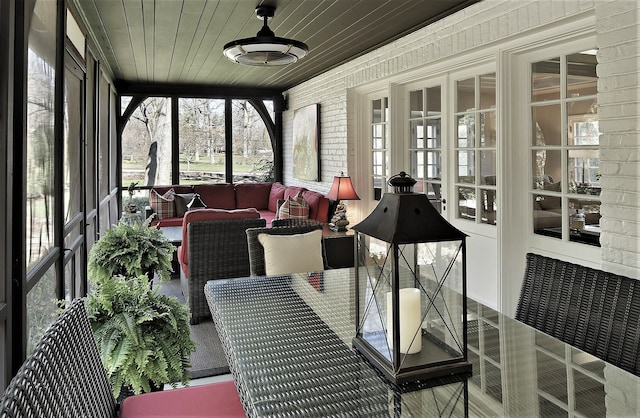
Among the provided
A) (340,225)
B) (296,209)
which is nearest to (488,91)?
(340,225)

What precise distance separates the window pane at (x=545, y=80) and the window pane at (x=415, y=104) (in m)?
1.43

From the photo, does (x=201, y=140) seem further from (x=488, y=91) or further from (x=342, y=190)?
(x=488, y=91)

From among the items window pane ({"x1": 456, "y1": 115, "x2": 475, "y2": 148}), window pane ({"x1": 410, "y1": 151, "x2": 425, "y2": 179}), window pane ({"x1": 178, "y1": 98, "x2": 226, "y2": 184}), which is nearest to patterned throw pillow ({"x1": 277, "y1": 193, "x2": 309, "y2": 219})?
window pane ({"x1": 410, "y1": 151, "x2": 425, "y2": 179})

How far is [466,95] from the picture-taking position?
3.92m

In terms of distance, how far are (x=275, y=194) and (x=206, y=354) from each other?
4.76 meters

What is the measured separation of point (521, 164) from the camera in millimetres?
3346

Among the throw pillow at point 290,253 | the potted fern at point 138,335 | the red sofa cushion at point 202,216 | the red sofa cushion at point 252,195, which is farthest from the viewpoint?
the red sofa cushion at point 252,195

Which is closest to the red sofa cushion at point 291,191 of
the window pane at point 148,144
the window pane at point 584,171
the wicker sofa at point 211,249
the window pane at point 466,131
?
the window pane at point 148,144

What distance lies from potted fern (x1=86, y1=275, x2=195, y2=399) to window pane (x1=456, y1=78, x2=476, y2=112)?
2.89 meters

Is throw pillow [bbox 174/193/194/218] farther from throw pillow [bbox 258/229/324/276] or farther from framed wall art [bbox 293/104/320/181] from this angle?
throw pillow [bbox 258/229/324/276]

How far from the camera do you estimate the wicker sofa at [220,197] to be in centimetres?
687

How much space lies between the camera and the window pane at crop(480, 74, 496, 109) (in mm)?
3609

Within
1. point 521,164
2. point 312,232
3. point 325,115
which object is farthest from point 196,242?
point 325,115

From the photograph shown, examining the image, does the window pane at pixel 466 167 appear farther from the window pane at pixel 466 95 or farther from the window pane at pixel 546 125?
the window pane at pixel 546 125
